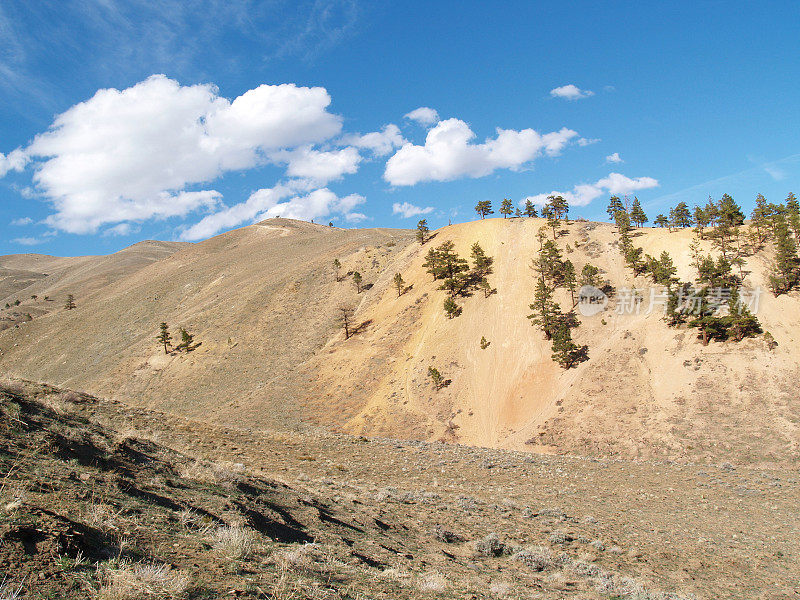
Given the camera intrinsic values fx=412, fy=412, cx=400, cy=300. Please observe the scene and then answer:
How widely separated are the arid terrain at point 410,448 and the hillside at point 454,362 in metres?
0.24

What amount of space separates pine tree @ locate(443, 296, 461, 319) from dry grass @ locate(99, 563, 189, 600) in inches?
1796

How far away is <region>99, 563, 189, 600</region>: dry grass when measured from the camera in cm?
480

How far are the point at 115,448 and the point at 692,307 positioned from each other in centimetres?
4480

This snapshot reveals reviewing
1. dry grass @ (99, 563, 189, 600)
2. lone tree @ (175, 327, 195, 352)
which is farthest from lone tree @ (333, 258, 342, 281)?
dry grass @ (99, 563, 189, 600)

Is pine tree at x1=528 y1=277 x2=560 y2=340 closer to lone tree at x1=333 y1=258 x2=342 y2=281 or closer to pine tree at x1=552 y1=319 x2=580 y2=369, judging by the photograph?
pine tree at x1=552 y1=319 x2=580 y2=369

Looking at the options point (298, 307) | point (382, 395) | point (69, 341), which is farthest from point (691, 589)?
point (69, 341)

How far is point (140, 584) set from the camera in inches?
199

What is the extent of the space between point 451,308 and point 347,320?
49.4ft

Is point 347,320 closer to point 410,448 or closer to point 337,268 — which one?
point 337,268

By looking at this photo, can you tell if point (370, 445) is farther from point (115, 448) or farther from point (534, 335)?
point (534, 335)

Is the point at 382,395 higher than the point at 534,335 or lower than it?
lower

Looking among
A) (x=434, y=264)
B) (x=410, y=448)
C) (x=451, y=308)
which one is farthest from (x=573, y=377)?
(x=434, y=264)

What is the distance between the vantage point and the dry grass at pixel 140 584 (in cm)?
480

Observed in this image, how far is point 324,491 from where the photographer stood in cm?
1445
